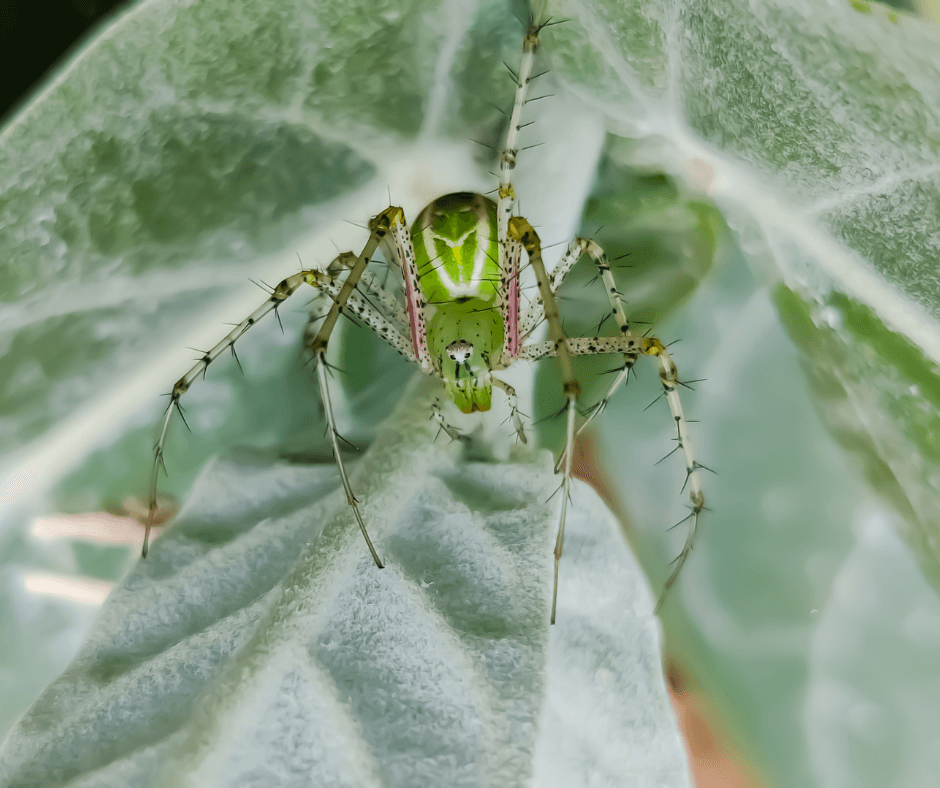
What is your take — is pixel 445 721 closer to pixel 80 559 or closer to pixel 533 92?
pixel 80 559

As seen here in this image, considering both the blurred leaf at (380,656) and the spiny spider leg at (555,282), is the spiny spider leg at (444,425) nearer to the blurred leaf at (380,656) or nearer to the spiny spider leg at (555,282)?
the blurred leaf at (380,656)

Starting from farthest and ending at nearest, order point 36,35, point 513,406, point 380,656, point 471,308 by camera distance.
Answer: point 471,308, point 513,406, point 36,35, point 380,656

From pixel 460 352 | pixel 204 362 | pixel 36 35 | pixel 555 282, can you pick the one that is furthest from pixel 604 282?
pixel 36 35

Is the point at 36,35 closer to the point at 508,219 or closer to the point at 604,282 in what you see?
the point at 508,219

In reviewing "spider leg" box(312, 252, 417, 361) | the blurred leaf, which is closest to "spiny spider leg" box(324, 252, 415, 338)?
→ "spider leg" box(312, 252, 417, 361)

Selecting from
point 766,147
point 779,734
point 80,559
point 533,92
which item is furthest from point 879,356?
point 80,559

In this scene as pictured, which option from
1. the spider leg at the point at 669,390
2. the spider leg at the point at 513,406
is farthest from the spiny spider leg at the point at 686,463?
the spider leg at the point at 513,406

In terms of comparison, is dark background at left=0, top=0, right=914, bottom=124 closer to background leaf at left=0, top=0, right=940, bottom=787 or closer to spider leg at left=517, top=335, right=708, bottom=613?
background leaf at left=0, top=0, right=940, bottom=787
